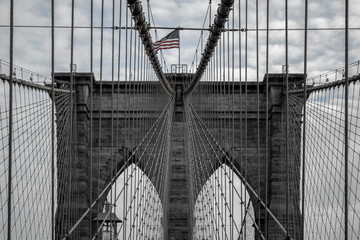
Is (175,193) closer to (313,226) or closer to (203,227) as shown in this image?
(203,227)

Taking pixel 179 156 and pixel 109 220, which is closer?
pixel 109 220

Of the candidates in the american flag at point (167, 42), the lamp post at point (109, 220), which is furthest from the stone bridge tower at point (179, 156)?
the lamp post at point (109, 220)

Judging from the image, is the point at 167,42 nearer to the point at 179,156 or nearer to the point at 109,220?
the point at 179,156

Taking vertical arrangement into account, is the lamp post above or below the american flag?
below

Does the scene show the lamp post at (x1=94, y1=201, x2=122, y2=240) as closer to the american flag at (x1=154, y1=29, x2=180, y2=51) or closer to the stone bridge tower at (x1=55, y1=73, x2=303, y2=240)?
the stone bridge tower at (x1=55, y1=73, x2=303, y2=240)

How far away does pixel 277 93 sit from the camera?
710 inches

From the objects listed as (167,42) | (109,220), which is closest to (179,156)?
(167,42)

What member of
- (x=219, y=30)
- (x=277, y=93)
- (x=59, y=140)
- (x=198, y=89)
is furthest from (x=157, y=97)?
(x=219, y=30)

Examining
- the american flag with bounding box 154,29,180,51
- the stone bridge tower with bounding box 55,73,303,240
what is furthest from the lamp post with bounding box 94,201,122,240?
the american flag with bounding box 154,29,180,51

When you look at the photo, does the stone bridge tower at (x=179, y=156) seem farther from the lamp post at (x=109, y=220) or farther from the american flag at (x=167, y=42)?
the lamp post at (x=109, y=220)

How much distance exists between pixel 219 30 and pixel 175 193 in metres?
9.66

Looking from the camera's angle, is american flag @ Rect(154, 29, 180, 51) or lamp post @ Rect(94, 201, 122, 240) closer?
lamp post @ Rect(94, 201, 122, 240)

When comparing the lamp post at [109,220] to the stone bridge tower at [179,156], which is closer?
the lamp post at [109,220]

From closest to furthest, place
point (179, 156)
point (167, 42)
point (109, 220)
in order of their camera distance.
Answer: point (109, 220) → point (167, 42) → point (179, 156)
